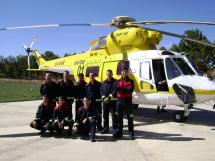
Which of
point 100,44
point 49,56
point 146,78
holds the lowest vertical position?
point 146,78

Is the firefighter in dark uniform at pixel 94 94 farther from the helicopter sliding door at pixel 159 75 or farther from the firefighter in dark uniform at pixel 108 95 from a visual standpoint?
the helicopter sliding door at pixel 159 75

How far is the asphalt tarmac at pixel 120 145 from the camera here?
6.59m

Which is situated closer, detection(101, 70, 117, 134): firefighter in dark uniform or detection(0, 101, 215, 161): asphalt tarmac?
detection(0, 101, 215, 161): asphalt tarmac

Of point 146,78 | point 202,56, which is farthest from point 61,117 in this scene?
point 202,56

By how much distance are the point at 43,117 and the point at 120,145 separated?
7.64ft

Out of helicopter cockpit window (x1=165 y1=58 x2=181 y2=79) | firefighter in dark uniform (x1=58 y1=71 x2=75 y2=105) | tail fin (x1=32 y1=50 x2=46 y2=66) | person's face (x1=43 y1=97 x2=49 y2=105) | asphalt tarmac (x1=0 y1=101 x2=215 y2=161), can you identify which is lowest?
asphalt tarmac (x1=0 y1=101 x2=215 y2=161)

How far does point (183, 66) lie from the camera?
1102cm

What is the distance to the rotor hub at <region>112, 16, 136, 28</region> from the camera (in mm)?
10970

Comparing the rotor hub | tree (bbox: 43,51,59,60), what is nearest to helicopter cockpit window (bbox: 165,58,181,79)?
the rotor hub

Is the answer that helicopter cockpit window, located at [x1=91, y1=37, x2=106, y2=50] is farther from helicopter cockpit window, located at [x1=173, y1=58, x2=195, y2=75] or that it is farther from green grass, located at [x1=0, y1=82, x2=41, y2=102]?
green grass, located at [x1=0, y1=82, x2=41, y2=102]

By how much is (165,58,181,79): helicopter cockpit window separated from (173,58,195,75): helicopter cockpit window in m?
0.16

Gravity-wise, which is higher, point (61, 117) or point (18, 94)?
point (61, 117)

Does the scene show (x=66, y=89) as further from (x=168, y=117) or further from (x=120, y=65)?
(x=168, y=117)

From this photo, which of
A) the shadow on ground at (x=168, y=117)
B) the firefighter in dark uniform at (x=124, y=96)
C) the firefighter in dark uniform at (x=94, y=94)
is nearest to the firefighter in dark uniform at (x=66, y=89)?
the firefighter in dark uniform at (x=94, y=94)
